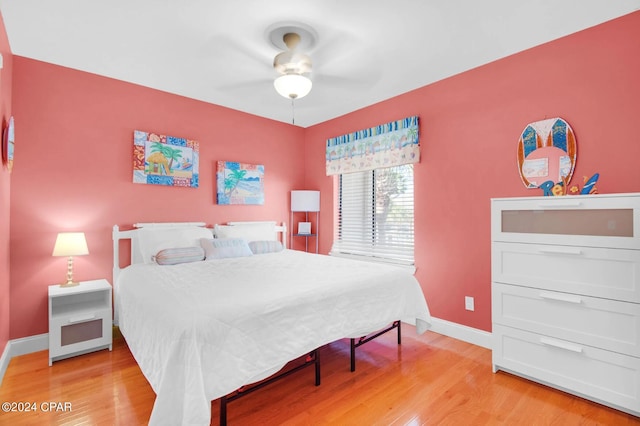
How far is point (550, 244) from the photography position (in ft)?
6.93

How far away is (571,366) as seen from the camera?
200 centimetres

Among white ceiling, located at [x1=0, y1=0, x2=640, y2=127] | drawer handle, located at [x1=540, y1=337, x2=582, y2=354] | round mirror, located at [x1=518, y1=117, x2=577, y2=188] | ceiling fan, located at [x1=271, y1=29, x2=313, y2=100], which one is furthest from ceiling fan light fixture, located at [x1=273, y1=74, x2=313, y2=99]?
drawer handle, located at [x1=540, y1=337, x2=582, y2=354]

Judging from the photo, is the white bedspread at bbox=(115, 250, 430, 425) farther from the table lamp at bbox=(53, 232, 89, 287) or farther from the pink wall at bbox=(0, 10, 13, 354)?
the pink wall at bbox=(0, 10, 13, 354)

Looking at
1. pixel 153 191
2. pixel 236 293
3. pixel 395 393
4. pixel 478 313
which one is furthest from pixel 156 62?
pixel 478 313

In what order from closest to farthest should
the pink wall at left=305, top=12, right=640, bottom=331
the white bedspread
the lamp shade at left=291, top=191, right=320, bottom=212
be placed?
the white bedspread < the pink wall at left=305, top=12, right=640, bottom=331 < the lamp shade at left=291, top=191, right=320, bottom=212

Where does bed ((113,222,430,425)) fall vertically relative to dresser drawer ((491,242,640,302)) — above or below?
below

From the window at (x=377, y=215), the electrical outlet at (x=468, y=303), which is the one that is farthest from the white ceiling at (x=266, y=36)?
the electrical outlet at (x=468, y=303)

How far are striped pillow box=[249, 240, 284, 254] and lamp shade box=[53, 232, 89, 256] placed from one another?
153 cm

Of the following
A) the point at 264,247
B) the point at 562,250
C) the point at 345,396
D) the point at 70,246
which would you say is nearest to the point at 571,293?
the point at 562,250

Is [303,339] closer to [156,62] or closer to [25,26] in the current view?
[156,62]

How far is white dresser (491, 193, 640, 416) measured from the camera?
1821 mm

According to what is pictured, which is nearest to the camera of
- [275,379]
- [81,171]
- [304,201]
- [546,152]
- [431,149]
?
[275,379]

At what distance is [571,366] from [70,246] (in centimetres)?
385

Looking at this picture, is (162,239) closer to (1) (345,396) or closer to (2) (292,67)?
(2) (292,67)
